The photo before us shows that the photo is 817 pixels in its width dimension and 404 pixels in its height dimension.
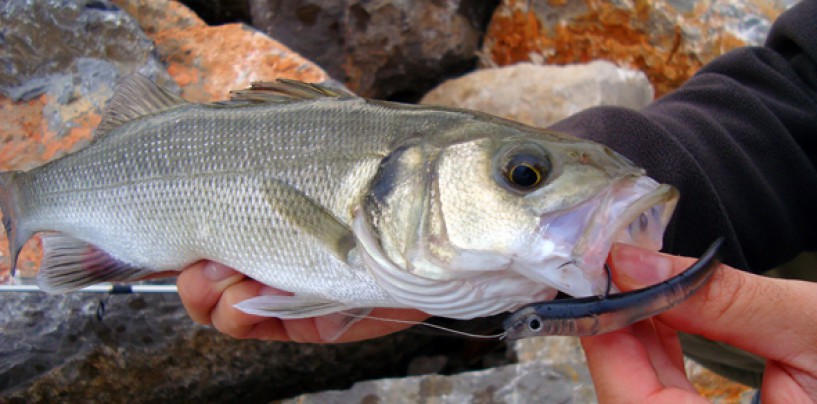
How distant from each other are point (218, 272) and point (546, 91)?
113 inches

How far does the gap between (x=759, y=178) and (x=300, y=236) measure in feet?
5.18

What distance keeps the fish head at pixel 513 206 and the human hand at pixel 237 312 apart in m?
0.61

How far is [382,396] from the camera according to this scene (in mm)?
2727

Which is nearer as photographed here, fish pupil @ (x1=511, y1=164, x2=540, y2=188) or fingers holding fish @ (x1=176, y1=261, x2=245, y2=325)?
fish pupil @ (x1=511, y1=164, x2=540, y2=188)

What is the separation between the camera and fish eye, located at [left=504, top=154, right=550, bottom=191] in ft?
4.38

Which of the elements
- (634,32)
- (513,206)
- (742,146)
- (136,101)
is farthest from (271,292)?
(634,32)

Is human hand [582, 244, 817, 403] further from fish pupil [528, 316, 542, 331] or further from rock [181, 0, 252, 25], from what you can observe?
rock [181, 0, 252, 25]

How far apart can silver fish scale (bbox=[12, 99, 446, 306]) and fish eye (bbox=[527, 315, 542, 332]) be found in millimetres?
456

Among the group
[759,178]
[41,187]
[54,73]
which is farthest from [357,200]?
[54,73]

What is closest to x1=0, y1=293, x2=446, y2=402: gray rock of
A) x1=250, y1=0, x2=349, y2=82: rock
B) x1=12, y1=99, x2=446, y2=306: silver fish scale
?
x1=12, y1=99, x2=446, y2=306: silver fish scale

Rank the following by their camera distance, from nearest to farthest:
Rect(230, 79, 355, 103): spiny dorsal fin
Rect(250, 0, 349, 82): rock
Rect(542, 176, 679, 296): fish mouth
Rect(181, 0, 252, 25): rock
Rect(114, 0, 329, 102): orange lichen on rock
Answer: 1. Rect(542, 176, 679, 296): fish mouth
2. Rect(230, 79, 355, 103): spiny dorsal fin
3. Rect(114, 0, 329, 102): orange lichen on rock
4. Rect(250, 0, 349, 82): rock
5. Rect(181, 0, 252, 25): rock

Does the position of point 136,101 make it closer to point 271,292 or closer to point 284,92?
point 284,92

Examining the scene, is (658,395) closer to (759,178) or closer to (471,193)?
(471,193)

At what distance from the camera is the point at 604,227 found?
1218mm
